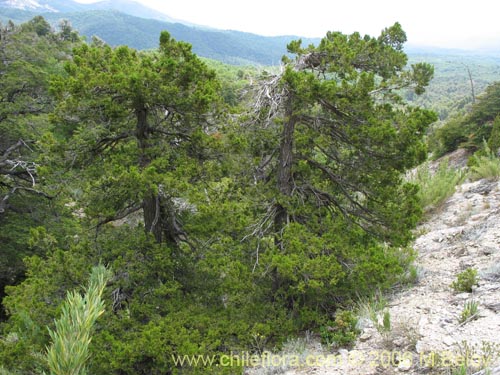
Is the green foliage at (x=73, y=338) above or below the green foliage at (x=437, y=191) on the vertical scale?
above

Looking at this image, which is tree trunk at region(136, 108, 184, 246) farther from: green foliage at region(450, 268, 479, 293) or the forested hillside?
green foliage at region(450, 268, 479, 293)

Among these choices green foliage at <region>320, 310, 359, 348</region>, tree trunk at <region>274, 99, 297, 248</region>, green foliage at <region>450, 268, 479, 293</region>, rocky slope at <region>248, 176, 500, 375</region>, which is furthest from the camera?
tree trunk at <region>274, 99, 297, 248</region>

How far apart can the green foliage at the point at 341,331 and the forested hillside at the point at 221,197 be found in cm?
2

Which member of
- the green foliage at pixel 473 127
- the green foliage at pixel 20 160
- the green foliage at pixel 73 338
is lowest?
the green foliage at pixel 20 160

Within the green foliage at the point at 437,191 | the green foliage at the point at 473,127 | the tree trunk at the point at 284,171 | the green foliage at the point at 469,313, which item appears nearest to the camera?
the green foliage at the point at 469,313

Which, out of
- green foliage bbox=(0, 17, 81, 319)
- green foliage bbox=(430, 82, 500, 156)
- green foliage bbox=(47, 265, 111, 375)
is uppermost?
green foliage bbox=(430, 82, 500, 156)

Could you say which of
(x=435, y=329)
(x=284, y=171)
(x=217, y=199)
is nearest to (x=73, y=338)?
(x=435, y=329)

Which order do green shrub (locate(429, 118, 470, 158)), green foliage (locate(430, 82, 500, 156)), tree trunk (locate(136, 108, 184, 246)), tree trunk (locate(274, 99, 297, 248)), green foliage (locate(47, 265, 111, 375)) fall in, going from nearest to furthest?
green foliage (locate(47, 265, 111, 375)) < tree trunk (locate(136, 108, 184, 246)) < tree trunk (locate(274, 99, 297, 248)) < green foliage (locate(430, 82, 500, 156)) < green shrub (locate(429, 118, 470, 158))

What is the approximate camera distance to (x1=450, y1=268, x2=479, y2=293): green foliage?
183 inches

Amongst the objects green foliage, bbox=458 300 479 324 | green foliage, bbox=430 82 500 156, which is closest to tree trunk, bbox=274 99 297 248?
green foliage, bbox=458 300 479 324

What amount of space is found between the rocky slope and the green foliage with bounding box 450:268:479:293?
65mm

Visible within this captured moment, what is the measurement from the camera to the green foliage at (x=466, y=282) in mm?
4641

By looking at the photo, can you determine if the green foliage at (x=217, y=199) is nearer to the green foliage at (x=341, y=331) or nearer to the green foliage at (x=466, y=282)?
the green foliage at (x=341, y=331)

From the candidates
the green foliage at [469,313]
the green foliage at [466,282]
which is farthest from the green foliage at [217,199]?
the green foliage at [469,313]
